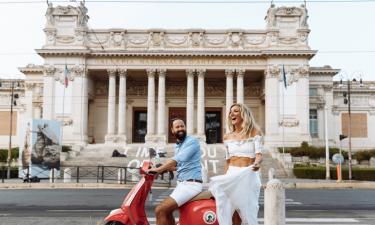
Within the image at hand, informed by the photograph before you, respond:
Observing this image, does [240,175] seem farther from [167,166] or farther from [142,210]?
[142,210]

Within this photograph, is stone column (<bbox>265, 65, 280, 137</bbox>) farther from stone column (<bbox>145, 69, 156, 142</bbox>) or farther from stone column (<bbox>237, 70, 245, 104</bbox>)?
stone column (<bbox>145, 69, 156, 142</bbox>)

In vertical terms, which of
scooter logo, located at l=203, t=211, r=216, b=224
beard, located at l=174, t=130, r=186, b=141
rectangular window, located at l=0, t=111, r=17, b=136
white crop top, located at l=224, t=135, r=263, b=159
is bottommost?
scooter logo, located at l=203, t=211, r=216, b=224

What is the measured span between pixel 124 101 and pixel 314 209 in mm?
38361

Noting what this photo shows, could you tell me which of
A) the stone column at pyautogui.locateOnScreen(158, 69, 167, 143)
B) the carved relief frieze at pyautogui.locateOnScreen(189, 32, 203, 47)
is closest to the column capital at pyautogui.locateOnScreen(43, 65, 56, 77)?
the stone column at pyautogui.locateOnScreen(158, 69, 167, 143)

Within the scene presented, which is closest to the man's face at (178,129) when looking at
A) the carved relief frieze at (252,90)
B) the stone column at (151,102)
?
the stone column at (151,102)

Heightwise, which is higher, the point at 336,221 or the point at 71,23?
the point at 71,23

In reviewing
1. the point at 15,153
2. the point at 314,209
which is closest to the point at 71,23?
the point at 15,153

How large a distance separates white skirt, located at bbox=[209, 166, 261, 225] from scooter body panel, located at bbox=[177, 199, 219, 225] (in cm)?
9

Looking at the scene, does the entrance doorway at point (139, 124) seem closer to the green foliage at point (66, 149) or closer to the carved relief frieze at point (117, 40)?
the carved relief frieze at point (117, 40)

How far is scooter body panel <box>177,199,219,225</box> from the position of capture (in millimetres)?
5930

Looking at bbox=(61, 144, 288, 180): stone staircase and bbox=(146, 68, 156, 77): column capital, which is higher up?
bbox=(146, 68, 156, 77): column capital

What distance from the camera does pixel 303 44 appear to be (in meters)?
49.5

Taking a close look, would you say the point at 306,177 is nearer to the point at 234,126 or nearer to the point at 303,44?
the point at 303,44

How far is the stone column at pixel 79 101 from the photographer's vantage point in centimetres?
4900
